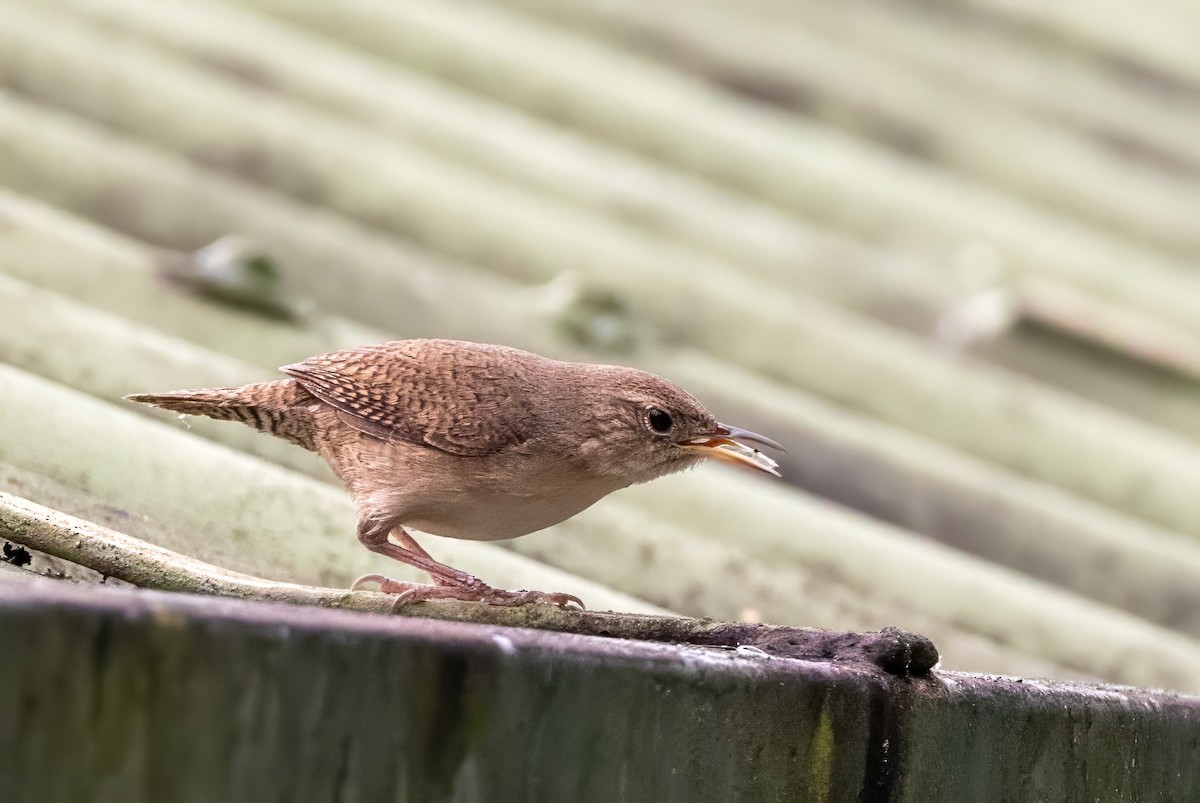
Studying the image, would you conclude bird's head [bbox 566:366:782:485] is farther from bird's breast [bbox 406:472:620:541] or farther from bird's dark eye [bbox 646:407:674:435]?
bird's breast [bbox 406:472:620:541]

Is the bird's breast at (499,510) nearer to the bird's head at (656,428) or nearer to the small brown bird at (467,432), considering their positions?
the small brown bird at (467,432)

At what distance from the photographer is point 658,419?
3213mm

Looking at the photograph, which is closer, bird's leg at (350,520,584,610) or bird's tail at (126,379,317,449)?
bird's leg at (350,520,584,610)

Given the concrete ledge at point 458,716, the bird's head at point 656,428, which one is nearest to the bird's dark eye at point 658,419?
the bird's head at point 656,428

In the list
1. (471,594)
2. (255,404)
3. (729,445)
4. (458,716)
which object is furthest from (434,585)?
(458,716)

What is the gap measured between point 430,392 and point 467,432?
17 centimetres

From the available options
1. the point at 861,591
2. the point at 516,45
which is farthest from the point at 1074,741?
the point at 516,45

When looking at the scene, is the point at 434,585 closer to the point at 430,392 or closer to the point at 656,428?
the point at 430,392

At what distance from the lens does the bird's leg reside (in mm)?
2734

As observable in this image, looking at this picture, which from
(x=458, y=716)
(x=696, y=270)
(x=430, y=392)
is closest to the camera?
(x=458, y=716)

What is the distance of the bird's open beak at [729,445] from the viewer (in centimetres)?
321

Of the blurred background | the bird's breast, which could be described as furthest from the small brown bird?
the blurred background

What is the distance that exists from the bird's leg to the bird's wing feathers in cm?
22

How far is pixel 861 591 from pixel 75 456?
1.97 m
